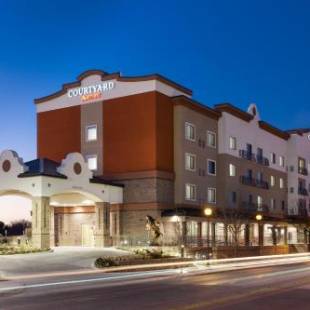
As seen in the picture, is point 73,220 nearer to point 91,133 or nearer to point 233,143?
point 91,133

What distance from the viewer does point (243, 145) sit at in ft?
223

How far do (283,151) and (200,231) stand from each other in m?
29.0

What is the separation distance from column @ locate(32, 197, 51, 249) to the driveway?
178cm

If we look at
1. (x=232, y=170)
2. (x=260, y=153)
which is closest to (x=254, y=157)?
(x=260, y=153)

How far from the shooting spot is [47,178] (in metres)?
45.8

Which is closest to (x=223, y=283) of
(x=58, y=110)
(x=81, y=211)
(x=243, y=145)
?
(x=81, y=211)

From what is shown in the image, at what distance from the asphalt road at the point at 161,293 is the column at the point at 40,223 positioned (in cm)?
1512

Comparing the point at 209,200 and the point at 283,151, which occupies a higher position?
the point at 283,151

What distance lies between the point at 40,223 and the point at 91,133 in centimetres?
1616

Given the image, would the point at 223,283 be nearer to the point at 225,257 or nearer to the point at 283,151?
the point at 225,257

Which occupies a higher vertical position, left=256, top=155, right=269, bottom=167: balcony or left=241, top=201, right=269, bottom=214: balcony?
left=256, top=155, right=269, bottom=167: balcony

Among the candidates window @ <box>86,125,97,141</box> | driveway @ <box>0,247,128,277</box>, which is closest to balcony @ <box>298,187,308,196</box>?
window @ <box>86,125,97,141</box>

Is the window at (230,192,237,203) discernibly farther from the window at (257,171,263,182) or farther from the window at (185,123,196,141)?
the window at (185,123,196,141)

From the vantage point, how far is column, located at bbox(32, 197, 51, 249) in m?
44.3
